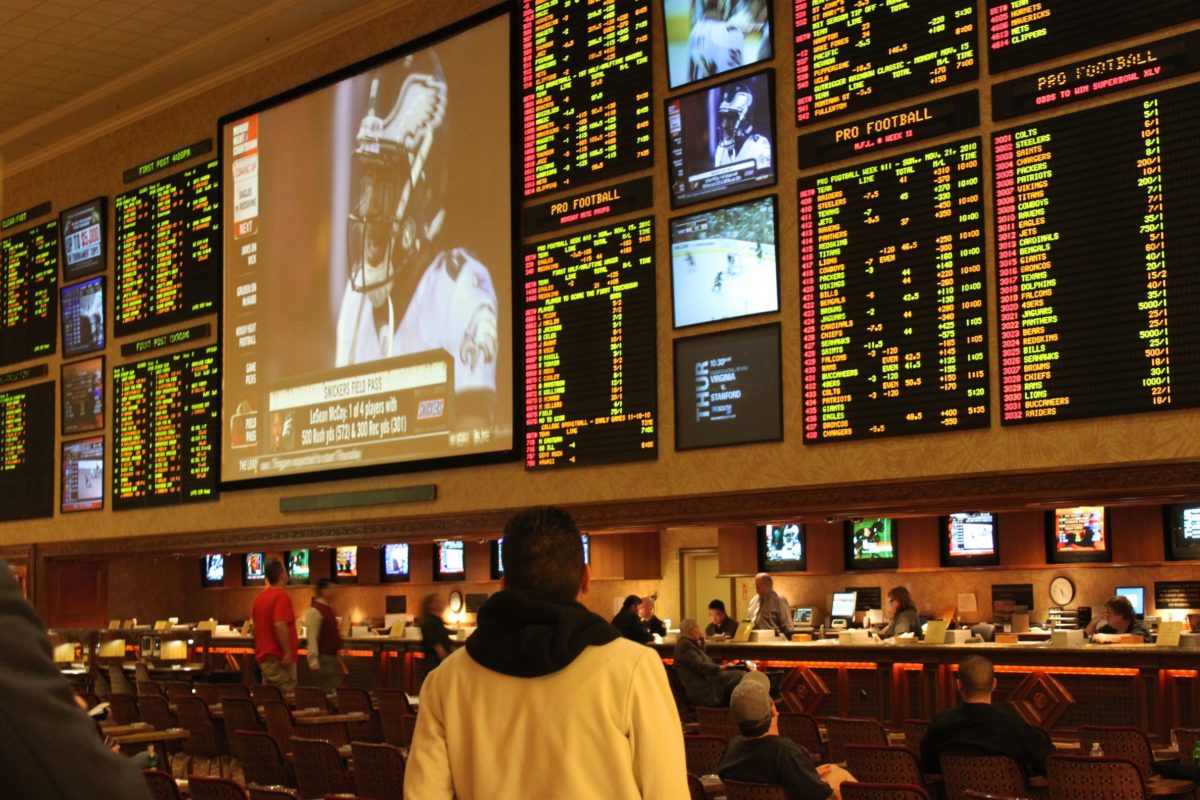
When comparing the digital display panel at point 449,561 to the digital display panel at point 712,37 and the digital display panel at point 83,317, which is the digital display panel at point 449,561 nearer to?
the digital display panel at point 83,317

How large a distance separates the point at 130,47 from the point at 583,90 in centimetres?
616

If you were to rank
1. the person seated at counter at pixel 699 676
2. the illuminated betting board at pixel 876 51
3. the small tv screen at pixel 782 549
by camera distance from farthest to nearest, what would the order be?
the small tv screen at pixel 782 549 → the person seated at counter at pixel 699 676 → the illuminated betting board at pixel 876 51

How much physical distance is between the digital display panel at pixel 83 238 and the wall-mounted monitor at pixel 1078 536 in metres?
10.7

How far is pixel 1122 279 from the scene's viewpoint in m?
7.43

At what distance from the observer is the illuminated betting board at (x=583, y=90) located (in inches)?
396

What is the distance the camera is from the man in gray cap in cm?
485

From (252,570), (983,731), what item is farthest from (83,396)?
(983,731)

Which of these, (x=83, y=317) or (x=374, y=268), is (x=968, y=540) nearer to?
(x=374, y=268)

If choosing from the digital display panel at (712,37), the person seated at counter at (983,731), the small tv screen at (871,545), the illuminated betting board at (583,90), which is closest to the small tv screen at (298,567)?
the small tv screen at (871,545)

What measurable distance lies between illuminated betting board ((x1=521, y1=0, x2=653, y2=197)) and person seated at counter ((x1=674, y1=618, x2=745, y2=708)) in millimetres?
3544

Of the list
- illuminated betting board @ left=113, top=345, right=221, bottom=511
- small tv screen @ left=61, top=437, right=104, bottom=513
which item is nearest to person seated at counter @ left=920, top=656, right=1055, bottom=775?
illuminated betting board @ left=113, top=345, right=221, bottom=511

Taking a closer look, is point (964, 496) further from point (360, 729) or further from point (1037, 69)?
point (360, 729)

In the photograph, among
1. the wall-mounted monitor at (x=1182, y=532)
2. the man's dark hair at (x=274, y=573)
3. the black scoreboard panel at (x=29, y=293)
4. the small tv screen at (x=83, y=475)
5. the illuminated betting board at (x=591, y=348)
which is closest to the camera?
the illuminated betting board at (x=591, y=348)

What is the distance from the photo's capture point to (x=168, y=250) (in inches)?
576
